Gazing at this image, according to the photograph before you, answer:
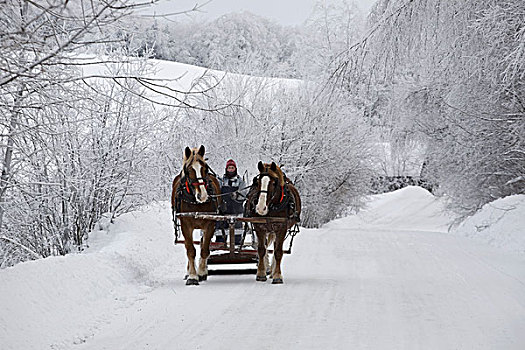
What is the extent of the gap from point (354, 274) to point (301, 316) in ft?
13.6

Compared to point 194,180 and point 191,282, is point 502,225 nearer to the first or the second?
point 194,180

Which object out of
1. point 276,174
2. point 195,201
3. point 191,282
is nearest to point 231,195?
point 195,201

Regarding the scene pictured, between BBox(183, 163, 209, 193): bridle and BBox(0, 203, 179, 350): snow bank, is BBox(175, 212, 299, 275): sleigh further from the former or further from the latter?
BBox(0, 203, 179, 350): snow bank

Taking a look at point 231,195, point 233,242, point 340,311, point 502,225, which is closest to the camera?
point 340,311

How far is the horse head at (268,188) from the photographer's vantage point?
1028 cm

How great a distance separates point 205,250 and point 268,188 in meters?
1.39

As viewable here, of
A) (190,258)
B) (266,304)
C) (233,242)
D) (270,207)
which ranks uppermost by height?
(270,207)

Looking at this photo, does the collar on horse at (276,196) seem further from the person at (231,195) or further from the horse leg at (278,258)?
the person at (231,195)

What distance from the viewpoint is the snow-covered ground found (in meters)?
6.71

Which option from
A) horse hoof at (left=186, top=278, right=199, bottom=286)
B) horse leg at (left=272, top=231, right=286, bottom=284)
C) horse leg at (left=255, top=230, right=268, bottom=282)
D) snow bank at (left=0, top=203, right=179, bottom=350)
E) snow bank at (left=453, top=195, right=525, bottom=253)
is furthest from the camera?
snow bank at (left=453, top=195, right=525, bottom=253)

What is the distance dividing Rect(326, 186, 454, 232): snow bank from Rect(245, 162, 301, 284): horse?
2330 centimetres

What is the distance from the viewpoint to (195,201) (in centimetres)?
1060

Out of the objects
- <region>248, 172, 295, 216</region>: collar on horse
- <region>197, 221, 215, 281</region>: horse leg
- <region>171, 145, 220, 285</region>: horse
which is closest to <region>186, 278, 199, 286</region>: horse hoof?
<region>171, 145, 220, 285</region>: horse

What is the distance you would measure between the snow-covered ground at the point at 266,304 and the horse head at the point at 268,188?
1191 mm
